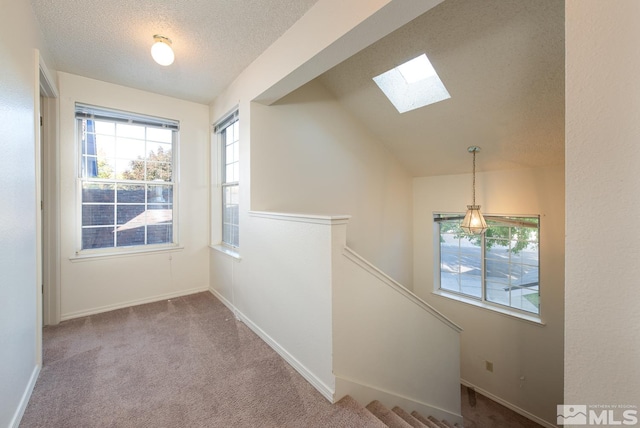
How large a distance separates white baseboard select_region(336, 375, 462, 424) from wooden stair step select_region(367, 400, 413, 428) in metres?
0.04

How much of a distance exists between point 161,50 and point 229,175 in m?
1.52

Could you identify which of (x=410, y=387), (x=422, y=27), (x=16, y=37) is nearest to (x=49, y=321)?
(x=16, y=37)

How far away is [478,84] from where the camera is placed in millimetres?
2564

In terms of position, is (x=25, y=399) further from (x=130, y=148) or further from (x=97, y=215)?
(x=130, y=148)

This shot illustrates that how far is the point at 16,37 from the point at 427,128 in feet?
11.8

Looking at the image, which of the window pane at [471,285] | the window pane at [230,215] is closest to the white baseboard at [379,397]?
the window pane at [471,285]

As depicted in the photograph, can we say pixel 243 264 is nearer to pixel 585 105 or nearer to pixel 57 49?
pixel 57 49

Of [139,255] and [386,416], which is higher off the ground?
[139,255]

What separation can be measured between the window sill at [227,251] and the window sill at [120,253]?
456 millimetres

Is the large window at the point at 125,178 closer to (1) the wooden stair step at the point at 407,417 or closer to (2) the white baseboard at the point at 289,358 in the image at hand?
(2) the white baseboard at the point at 289,358

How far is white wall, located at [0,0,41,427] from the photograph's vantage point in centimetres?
135

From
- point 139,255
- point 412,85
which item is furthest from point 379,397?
point 412,85

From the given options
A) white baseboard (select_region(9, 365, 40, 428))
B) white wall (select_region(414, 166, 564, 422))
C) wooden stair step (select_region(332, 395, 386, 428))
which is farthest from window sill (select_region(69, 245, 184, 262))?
white wall (select_region(414, 166, 564, 422))

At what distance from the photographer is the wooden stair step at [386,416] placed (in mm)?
1741
